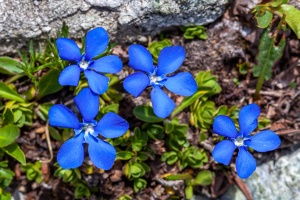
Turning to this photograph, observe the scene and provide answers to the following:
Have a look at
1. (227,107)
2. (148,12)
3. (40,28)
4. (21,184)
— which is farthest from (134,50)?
(21,184)

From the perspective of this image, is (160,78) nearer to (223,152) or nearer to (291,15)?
(223,152)

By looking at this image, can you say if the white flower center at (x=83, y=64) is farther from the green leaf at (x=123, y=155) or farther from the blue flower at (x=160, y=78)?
Answer: the green leaf at (x=123, y=155)

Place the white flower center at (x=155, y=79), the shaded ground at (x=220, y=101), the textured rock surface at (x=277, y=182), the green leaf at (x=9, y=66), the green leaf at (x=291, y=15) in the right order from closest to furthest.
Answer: the white flower center at (x=155, y=79) < the green leaf at (x=291, y=15) < the green leaf at (x=9, y=66) < the shaded ground at (x=220, y=101) < the textured rock surface at (x=277, y=182)

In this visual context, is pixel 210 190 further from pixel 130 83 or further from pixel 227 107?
pixel 130 83

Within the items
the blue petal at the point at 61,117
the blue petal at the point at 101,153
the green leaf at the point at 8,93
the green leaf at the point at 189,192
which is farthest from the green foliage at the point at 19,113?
the green leaf at the point at 189,192

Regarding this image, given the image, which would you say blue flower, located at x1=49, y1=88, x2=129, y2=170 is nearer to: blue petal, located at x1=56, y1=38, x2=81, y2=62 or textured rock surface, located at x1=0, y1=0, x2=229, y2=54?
blue petal, located at x1=56, y1=38, x2=81, y2=62
